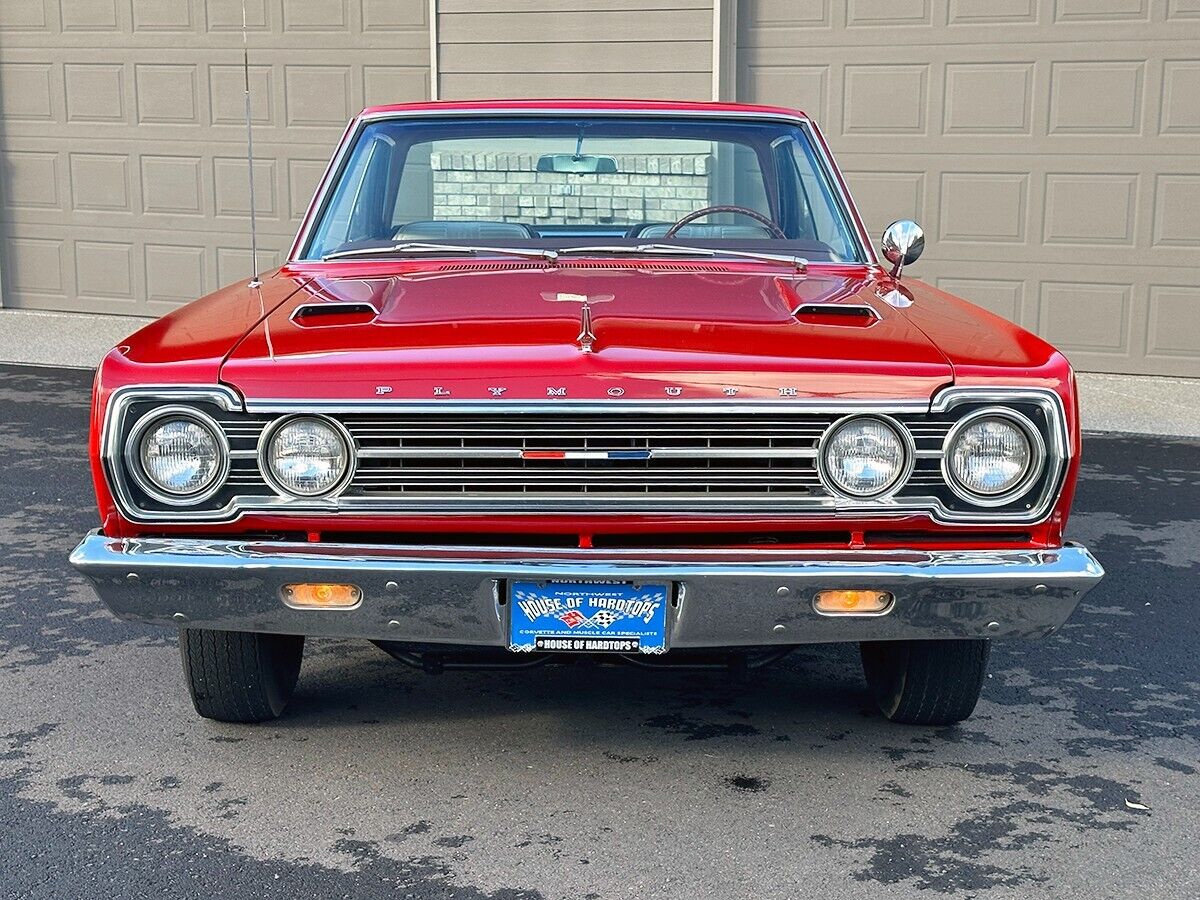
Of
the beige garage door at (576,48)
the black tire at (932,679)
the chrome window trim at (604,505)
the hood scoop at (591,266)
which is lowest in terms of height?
the black tire at (932,679)

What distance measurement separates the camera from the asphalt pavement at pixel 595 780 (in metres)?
3.14

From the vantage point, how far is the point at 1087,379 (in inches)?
383

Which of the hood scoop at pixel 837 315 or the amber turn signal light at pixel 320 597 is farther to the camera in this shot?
the hood scoop at pixel 837 315

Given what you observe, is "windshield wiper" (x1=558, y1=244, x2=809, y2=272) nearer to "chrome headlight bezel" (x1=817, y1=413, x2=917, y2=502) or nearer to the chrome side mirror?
the chrome side mirror

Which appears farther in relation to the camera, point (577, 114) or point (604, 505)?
point (577, 114)

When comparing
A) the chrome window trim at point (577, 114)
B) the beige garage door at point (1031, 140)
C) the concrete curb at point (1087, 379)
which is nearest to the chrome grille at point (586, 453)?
the chrome window trim at point (577, 114)

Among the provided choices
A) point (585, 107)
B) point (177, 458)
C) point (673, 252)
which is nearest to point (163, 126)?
point (585, 107)

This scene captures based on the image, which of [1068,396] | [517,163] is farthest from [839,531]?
[517,163]

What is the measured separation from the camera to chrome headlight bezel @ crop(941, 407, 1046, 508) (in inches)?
130

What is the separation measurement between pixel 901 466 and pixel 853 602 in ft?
0.99

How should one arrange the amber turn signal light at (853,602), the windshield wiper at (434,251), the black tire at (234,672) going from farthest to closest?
the windshield wiper at (434,251), the black tire at (234,672), the amber turn signal light at (853,602)

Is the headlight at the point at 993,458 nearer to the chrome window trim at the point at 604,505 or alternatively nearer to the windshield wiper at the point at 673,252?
the chrome window trim at the point at 604,505

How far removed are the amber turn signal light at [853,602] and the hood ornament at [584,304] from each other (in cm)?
71

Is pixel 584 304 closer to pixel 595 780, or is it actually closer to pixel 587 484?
pixel 587 484
